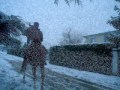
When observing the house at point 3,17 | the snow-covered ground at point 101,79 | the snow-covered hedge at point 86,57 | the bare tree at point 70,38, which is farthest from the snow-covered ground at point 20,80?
the bare tree at point 70,38

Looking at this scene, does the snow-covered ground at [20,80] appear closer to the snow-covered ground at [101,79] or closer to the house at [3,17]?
the snow-covered ground at [101,79]

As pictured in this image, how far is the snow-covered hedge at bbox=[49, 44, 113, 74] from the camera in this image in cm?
1800

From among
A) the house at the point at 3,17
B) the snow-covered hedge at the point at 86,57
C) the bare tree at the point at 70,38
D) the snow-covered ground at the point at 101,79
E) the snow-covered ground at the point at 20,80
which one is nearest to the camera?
the house at the point at 3,17

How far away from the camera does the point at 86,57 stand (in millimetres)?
20047

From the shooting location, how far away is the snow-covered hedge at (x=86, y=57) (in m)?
18.0

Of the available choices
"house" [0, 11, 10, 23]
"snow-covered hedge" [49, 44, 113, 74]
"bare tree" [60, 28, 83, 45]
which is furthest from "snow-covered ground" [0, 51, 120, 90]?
"bare tree" [60, 28, 83, 45]

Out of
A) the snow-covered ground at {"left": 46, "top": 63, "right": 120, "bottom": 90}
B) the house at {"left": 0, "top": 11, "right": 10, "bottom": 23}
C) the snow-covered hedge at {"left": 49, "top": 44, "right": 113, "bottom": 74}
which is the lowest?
the snow-covered ground at {"left": 46, "top": 63, "right": 120, "bottom": 90}

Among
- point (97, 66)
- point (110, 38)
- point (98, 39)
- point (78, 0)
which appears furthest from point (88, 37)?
point (78, 0)

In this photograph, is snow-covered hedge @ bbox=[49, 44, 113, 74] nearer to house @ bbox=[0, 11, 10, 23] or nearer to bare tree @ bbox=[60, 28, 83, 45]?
house @ bbox=[0, 11, 10, 23]

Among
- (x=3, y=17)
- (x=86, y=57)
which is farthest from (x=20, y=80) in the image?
(x=86, y=57)

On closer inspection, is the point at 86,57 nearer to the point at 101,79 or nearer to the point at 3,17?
the point at 101,79

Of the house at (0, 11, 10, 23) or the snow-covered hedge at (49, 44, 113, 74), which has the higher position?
the house at (0, 11, 10, 23)

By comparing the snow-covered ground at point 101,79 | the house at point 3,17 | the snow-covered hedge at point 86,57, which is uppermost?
the house at point 3,17

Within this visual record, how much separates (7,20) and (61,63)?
652 inches
